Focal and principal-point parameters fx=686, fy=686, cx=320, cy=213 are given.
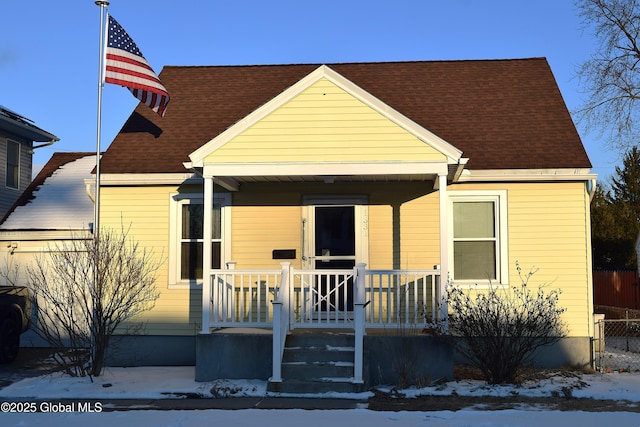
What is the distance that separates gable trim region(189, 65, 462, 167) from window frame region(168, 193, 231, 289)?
74.6 inches

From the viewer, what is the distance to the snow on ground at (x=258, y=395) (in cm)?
788

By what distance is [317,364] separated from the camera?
9.89 m

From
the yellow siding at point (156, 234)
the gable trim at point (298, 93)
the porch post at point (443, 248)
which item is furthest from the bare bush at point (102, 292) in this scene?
the porch post at point (443, 248)

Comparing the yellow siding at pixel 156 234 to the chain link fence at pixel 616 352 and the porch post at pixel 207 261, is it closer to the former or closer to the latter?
the porch post at pixel 207 261

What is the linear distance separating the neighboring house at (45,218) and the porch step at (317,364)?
242 inches

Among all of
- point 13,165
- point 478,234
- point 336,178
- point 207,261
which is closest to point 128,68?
point 207,261

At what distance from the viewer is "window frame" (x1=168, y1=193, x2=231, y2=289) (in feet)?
40.4

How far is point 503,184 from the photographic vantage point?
472 inches

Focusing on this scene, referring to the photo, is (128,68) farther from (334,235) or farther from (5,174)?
(5,174)

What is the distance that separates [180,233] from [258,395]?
4.01 meters

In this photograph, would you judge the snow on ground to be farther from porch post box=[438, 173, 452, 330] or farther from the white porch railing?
porch post box=[438, 173, 452, 330]

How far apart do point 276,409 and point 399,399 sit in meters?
1.77

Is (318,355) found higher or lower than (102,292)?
lower

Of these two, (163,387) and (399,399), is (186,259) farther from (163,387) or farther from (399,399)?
(399,399)
